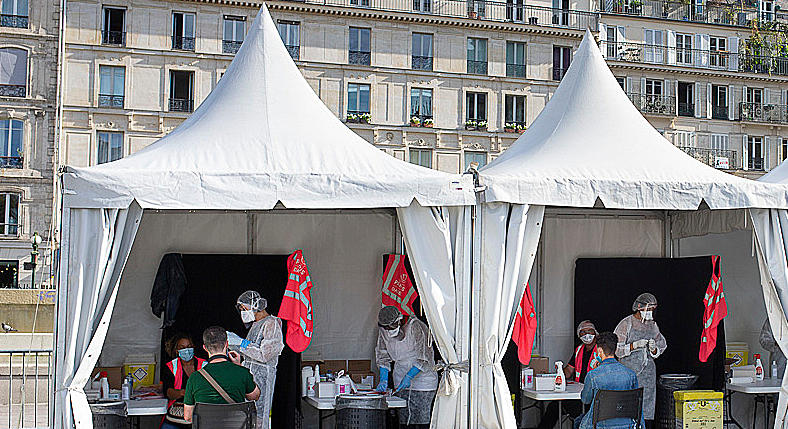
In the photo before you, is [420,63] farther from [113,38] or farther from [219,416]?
[219,416]

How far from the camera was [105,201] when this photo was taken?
→ 5.61 m

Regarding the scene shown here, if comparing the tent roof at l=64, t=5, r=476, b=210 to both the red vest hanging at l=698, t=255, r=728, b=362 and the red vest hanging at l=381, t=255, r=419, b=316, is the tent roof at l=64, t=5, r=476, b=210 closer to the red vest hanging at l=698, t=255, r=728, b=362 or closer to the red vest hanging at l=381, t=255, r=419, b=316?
the red vest hanging at l=381, t=255, r=419, b=316

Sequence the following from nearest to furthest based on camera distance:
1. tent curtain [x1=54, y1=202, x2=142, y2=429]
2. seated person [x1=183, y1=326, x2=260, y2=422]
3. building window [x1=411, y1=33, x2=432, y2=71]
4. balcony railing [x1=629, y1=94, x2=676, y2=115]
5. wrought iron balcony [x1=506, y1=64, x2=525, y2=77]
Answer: tent curtain [x1=54, y1=202, x2=142, y2=429], seated person [x1=183, y1=326, x2=260, y2=422], building window [x1=411, y1=33, x2=432, y2=71], wrought iron balcony [x1=506, y1=64, x2=525, y2=77], balcony railing [x1=629, y1=94, x2=676, y2=115]

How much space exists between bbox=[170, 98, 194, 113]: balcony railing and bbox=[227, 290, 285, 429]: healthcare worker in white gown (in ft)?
77.3

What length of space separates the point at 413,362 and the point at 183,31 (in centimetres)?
2502

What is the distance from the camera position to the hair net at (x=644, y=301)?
312 inches

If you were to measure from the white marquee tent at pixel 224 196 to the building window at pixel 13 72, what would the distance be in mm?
25166

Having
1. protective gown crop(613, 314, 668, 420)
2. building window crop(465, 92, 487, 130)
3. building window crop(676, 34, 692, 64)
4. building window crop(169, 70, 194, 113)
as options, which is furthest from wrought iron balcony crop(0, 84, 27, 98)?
protective gown crop(613, 314, 668, 420)

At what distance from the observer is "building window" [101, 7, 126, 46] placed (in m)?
29.7

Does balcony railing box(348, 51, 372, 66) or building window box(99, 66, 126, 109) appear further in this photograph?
balcony railing box(348, 51, 372, 66)

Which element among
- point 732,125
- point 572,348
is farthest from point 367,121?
point 572,348

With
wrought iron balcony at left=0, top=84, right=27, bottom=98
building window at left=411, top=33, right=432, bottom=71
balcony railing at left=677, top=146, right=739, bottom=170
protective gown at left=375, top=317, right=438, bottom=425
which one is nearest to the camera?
protective gown at left=375, top=317, right=438, bottom=425

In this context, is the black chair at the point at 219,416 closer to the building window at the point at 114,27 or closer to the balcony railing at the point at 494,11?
the building window at the point at 114,27

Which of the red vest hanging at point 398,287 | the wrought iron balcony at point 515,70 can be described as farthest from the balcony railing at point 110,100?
the red vest hanging at point 398,287
